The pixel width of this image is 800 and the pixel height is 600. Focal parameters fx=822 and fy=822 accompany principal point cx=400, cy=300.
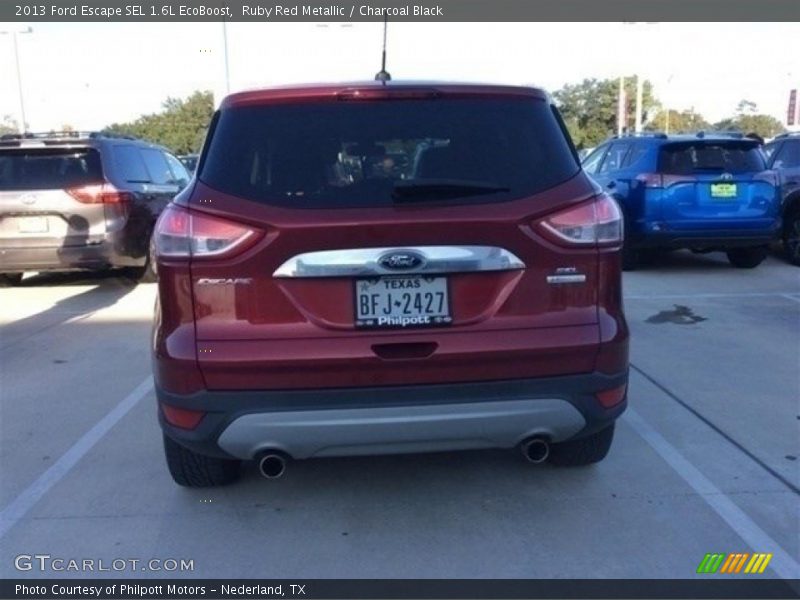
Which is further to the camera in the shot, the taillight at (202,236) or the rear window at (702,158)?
the rear window at (702,158)

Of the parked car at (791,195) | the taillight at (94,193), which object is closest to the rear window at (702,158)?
the parked car at (791,195)

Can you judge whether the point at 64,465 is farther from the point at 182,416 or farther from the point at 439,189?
the point at 439,189

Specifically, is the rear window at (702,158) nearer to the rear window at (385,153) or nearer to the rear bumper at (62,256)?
the rear bumper at (62,256)

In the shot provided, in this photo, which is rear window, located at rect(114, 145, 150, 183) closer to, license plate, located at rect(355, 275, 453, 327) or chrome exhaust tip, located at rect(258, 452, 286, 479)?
chrome exhaust tip, located at rect(258, 452, 286, 479)

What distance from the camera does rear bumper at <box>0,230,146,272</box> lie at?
8711 mm

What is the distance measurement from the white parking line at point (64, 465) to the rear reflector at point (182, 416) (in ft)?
3.17

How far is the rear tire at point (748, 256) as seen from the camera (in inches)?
401

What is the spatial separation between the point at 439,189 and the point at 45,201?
680 cm

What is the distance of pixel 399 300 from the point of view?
10.1 feet

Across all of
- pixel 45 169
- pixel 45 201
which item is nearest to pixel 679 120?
pixel 45 169

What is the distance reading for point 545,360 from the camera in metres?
3.14

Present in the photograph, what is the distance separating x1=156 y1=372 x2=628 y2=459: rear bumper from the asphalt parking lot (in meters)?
0.46

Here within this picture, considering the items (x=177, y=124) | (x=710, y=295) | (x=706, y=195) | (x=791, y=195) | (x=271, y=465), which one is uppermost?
(x=706, y=195)

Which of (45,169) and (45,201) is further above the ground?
(45,169)
